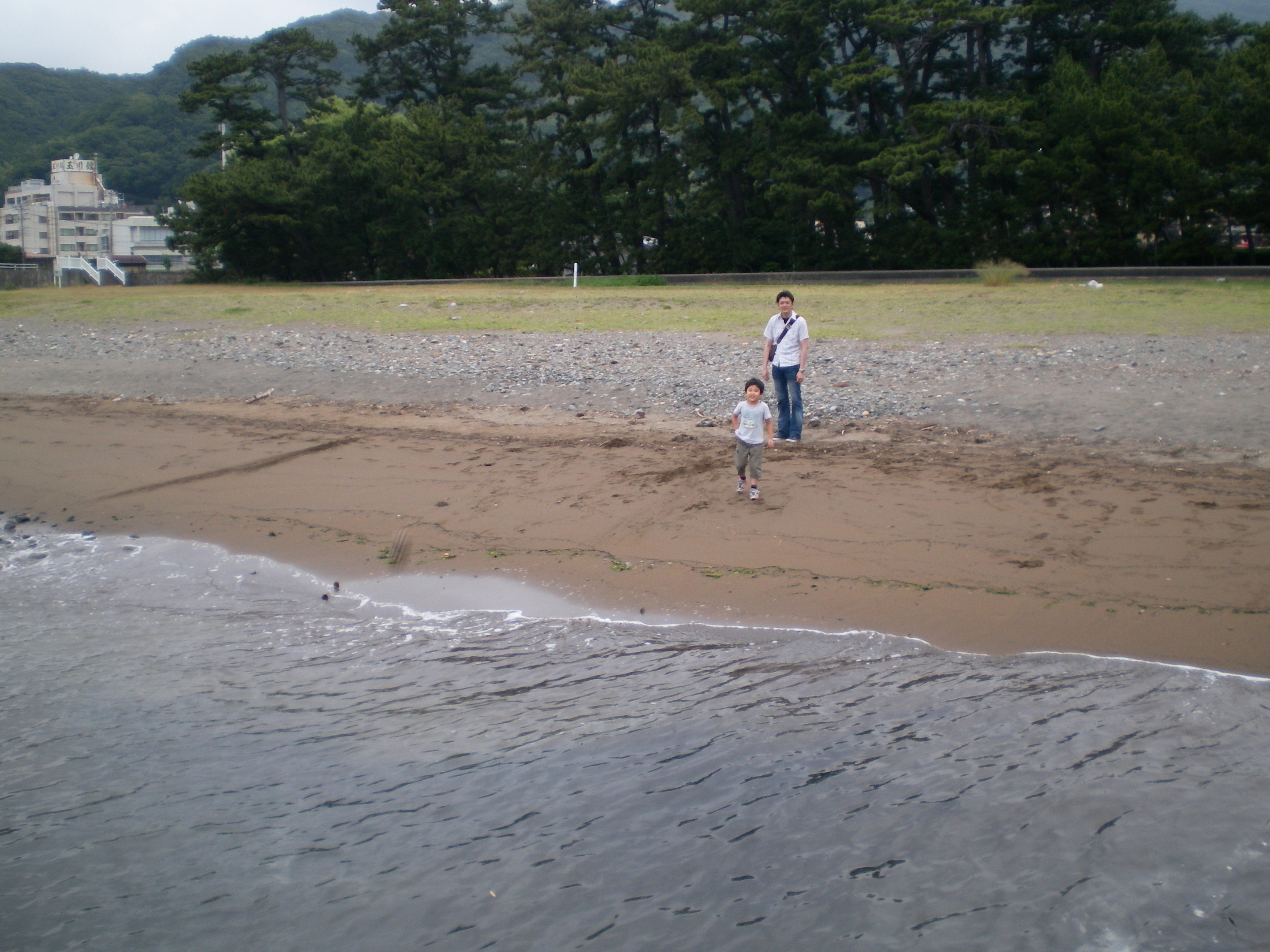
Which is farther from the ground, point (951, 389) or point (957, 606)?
point (951, 389)

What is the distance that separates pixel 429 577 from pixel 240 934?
339cm

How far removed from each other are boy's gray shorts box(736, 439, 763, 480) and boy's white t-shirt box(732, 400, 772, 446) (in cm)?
4

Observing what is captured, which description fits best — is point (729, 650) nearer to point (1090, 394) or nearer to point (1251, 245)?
point (1090, 394)

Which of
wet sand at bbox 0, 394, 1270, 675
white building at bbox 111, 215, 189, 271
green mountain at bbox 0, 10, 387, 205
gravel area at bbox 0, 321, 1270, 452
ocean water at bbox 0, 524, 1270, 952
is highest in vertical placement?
green mountain at bbox 0, 10, 387, 205

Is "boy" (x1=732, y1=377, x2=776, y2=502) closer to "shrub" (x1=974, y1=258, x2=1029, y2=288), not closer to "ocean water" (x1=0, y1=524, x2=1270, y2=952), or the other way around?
"ocean water" (x1=0, y1=524, x2=1270, y2=952)

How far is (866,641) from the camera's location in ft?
17.9

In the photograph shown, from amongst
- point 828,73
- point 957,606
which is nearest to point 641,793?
point 957,606

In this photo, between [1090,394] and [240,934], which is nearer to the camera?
[240,934]

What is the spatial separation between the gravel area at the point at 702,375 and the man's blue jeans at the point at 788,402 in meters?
0.76

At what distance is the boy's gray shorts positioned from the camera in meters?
7.51

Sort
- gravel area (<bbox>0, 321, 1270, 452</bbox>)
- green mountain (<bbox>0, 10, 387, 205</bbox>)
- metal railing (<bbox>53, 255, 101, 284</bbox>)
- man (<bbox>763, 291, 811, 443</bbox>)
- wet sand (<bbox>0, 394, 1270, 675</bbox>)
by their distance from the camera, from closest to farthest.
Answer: wet sand (<bbox>0, 394, 1270, 675</bbox>) < man (<bbox>763, 291, 811, 443</bbox>) < gravel area (<bbox>0, 321, 1270, 452</bbox>) < metal railing (<bbox>53, 255, 101, 284</bbox>) < green mountain (<bbox>0, 10, 387, 205</bbox>)

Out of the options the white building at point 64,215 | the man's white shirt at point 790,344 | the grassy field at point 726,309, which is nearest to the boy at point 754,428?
the man's white shirt at point 790,344

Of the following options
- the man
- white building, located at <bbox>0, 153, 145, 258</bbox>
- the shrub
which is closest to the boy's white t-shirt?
the man

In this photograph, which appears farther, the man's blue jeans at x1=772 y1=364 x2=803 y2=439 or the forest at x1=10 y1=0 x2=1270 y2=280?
the forest at x1=10 y1=0 x2=1270 y2=280
